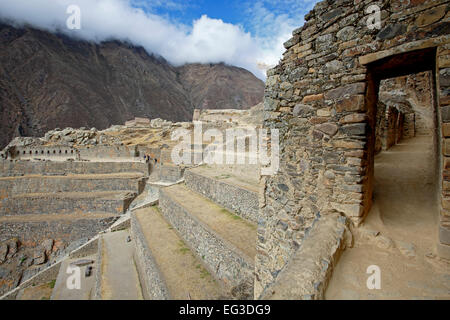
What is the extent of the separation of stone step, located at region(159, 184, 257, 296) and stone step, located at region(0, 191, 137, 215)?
7331 mm

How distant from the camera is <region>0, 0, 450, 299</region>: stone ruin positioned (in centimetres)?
203

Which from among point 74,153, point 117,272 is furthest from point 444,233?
point 74,153

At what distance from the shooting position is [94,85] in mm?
54375

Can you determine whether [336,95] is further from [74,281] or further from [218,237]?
[74,281]

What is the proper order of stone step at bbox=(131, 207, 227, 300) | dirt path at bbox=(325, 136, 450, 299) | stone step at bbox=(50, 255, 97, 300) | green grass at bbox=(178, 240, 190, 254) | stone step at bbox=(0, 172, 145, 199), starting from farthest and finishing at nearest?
1. stone step at bbox=(0, 172, 145, 199)
2. stone step at bbox=(50, 255, 97, 300)
3. green grass at bbox=(178, 240, 190, 254)
4. stone step at bbox=(131, 207, 227, 300)
5. dirt path at bbox=(325, 136, 450, 299)

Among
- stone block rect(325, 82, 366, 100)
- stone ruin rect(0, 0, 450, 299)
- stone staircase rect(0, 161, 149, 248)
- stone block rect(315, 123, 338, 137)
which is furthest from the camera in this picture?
stone staircase rect(0, 161, 149, 248)

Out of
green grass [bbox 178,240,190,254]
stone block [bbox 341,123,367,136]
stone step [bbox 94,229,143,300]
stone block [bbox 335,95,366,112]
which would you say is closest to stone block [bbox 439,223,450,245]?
stone block [bbox 341,123,367,136]

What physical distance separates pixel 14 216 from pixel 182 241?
15165mm

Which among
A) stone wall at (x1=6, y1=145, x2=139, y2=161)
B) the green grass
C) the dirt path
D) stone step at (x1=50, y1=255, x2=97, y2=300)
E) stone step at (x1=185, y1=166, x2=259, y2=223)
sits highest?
stone wall at (x1=6, y1=145, x2=139, y2=161)

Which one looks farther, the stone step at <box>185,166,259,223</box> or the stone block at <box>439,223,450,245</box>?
the stone step at <box>185,166,259,223</box>

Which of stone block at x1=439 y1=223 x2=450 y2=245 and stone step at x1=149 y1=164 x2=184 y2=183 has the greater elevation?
stone block at x1=439 y1=223 x2=450 y2=245

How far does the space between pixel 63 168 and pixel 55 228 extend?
19.5 ft

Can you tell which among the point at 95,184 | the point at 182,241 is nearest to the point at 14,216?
the point at 95,184

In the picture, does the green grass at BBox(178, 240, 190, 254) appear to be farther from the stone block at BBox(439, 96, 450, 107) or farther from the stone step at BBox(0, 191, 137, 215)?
the stone step at BBox(0, 191, 137, 215)
